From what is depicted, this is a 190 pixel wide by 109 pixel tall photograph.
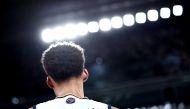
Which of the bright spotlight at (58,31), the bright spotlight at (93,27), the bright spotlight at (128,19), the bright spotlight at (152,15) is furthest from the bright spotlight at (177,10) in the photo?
the bright spotlight at (58,31)

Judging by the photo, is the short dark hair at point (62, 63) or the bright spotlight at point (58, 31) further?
the bright spotlight at point (58, 31)

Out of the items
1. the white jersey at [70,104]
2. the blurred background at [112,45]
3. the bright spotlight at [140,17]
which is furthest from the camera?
the bright spotlight at [140,17]

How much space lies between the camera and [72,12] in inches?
409

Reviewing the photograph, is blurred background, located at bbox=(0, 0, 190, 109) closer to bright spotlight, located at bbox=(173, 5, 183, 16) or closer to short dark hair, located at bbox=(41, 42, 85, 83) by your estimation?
bright spotlight, located at bbox=(173, 5, 183, 16)

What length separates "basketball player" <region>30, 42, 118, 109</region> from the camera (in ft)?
8.97

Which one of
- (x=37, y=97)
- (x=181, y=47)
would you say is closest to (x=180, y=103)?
(x=181, y=47)

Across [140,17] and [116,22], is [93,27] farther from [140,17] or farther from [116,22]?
[140,17]

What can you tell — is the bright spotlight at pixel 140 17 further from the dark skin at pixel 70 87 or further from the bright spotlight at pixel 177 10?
the dark skin at pixel 70 87

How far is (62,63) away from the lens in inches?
109

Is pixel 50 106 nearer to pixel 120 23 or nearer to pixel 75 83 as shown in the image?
pixel 75 83

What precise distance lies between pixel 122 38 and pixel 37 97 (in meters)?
2.27

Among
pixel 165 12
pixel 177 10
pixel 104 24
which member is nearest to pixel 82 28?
pixel 104 24

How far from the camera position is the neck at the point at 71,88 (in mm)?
2754

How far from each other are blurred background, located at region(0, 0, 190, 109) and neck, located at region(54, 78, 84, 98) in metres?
6.81
